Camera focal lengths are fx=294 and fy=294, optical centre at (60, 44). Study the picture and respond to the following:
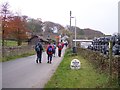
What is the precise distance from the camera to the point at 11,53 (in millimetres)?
32156

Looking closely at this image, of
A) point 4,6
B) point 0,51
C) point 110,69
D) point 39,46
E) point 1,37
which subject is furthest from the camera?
point 4,6

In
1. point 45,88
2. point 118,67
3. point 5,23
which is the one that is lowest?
point 45,88

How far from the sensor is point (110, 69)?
11.4m

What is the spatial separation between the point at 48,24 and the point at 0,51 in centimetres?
11274

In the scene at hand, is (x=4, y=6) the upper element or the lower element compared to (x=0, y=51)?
upper

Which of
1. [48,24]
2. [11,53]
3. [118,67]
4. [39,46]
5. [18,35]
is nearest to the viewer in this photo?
[118,67]

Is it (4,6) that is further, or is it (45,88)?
(4,6)

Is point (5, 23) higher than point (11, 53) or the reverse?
higher

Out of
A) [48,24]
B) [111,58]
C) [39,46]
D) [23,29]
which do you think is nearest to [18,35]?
[23,29]

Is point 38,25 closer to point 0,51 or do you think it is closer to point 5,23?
point 5,23

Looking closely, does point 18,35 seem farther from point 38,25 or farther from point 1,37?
point 38,25

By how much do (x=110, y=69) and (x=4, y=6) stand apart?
29283 millimetres

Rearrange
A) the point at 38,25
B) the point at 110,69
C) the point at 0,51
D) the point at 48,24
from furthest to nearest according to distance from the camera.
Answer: the point at 48,24, the point at 38,25, the point at 0,51, the point at 110,69

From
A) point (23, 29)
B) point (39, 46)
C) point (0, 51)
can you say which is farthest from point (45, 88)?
point (23, 29)
